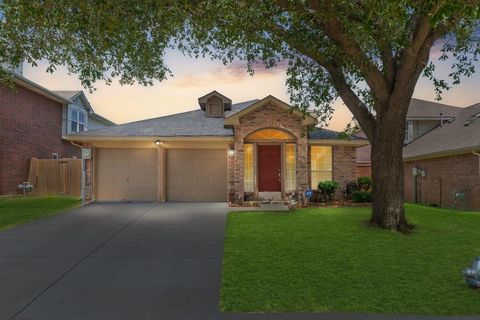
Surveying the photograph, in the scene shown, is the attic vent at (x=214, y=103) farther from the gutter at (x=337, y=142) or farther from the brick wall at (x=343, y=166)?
the brick wall at (x=343, y=166)

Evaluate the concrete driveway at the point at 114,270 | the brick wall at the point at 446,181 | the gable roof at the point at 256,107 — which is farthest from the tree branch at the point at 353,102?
the brick wall at the point at 446,181

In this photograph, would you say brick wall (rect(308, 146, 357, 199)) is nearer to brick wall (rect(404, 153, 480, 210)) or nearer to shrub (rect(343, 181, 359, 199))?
shrub (rect(343, 181, 359, 199))

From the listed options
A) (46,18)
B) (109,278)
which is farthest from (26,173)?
(109,278)

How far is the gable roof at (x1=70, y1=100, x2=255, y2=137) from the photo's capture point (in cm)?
1566

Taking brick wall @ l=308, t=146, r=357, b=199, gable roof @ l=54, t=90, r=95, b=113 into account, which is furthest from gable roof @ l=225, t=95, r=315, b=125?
gable roof @ l=54, t=90, r=95, b=113

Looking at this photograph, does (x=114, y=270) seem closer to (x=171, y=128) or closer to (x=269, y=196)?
(x=269, y=196)

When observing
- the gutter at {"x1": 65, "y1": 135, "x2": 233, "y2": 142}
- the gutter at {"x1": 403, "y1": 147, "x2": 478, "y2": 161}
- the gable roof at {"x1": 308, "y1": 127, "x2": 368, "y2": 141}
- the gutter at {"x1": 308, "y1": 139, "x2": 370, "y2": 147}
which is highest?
the gable roof at {"x1": 308, "y1": 127, "x2": 368, "y2": 141}

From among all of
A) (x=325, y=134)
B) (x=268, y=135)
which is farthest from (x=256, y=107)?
(x=325, y=134)

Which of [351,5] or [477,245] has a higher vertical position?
[351,5]

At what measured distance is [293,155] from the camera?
15.6 metres

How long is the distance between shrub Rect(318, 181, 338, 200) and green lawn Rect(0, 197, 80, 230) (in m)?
10.6

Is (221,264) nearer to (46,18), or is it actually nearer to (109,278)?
(109,278)

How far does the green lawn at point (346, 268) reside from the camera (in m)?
4.64

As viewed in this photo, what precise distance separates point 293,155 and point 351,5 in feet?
25.9
